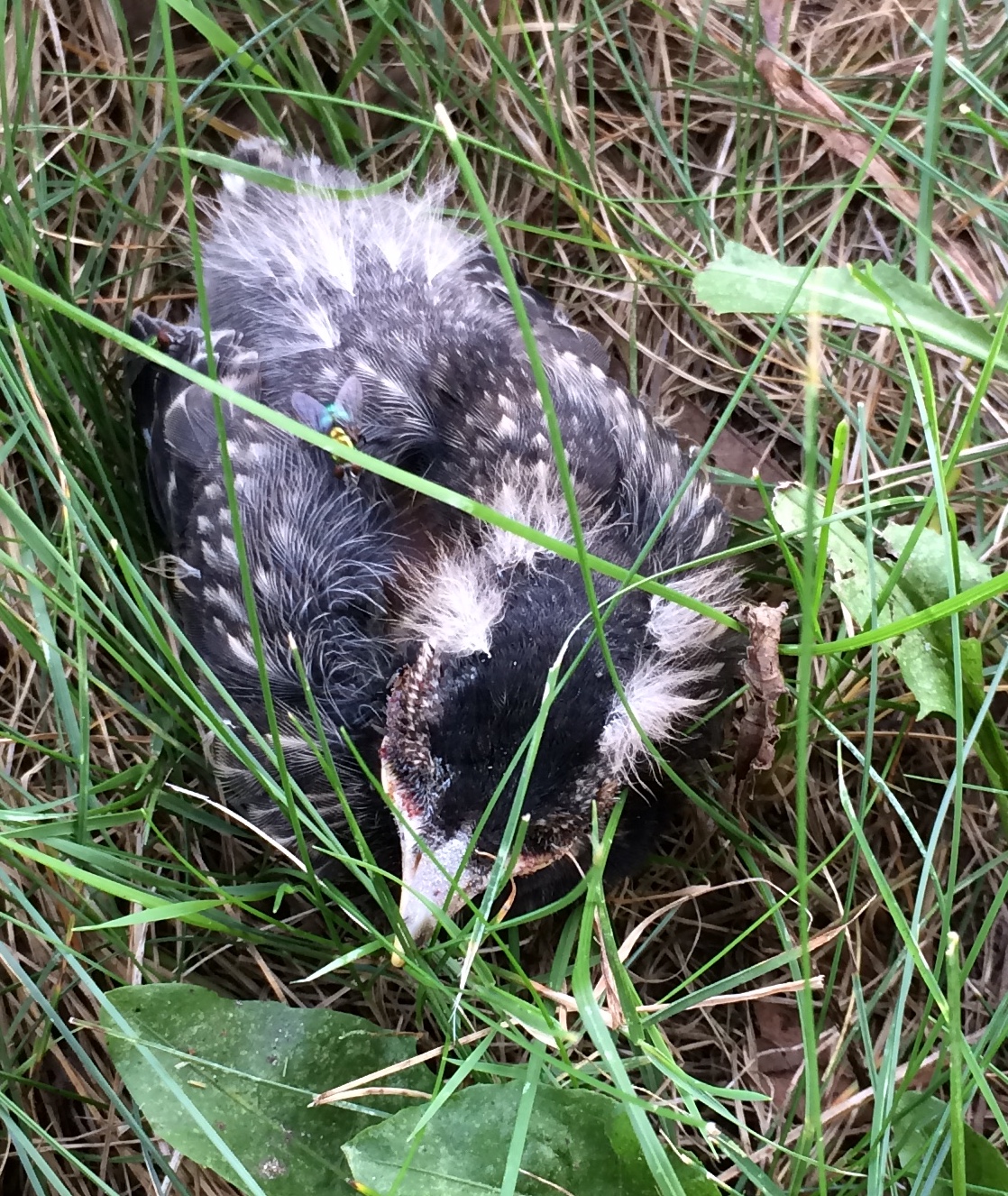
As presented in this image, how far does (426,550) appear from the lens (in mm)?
1383

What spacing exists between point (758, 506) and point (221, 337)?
3.04 feet

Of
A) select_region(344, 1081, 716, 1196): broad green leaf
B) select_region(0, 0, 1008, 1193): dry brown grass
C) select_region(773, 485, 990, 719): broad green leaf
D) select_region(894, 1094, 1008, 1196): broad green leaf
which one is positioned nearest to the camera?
select_region(344, 1081, 716, 1196): broad green leaf

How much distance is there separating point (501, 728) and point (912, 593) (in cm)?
57

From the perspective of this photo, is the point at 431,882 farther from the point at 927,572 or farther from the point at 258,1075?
the point at 927,572

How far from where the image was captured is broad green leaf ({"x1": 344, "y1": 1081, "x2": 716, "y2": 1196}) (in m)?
1.10

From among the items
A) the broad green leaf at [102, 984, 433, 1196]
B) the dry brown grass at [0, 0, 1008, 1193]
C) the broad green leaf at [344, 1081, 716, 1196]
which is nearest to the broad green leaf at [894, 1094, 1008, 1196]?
the dry brown grass at [0, 0, 1008, 1193]

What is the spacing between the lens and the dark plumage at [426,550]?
3.99 feet

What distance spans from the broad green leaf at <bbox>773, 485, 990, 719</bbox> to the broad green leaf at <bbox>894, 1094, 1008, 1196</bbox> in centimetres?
47

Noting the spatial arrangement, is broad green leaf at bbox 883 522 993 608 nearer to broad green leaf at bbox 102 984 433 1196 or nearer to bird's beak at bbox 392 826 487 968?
bird's beak at bbox 392 826 487 968

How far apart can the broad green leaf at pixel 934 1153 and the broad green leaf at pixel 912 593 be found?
18.7 inches

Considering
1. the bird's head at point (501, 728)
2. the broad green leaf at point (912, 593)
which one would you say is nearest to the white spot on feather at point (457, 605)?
the bird's head at point (501, 728)

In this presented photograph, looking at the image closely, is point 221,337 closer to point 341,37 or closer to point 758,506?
point 341,37

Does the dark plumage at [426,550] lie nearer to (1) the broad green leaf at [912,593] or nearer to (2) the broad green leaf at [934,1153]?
(1) the broad green leaf at [912,593]

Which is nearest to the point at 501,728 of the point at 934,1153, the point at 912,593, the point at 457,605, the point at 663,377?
the point at 457,605
